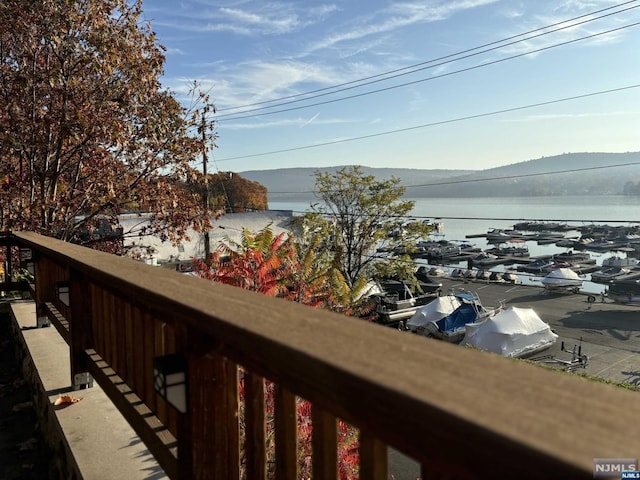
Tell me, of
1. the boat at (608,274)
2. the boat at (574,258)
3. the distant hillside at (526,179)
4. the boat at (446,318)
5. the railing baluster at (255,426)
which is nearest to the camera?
the railing baluster at (255,426)

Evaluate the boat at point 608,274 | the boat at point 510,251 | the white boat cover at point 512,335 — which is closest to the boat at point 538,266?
the boat at point 608,274

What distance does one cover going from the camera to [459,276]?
48969mm

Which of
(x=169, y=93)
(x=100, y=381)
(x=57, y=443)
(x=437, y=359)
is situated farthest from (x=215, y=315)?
(x=169, y=93)

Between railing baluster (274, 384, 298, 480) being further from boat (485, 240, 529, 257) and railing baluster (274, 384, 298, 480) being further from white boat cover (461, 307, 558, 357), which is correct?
boat (485, 240, 529, 257)

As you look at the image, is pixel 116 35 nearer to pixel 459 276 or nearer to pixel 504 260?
pixel 459 276

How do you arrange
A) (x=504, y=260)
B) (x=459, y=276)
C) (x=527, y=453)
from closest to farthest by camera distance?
(x=527, y=453)
(x=459, y=276)
(x=504, y=260)

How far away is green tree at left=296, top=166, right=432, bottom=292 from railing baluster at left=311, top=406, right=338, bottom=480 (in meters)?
26.6

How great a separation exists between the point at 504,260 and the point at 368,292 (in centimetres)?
4526

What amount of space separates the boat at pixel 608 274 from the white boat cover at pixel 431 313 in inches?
1179

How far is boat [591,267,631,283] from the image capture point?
4903 cm

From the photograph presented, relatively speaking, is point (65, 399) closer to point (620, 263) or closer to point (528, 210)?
point (620, 263)

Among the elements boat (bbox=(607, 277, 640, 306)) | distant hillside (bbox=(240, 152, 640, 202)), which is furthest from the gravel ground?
distant hillside (bbox=(240, 152, 640, 202))

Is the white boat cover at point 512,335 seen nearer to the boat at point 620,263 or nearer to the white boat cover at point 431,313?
the white boat cover at point 431,313

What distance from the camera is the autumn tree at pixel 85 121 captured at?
23.7 feet
